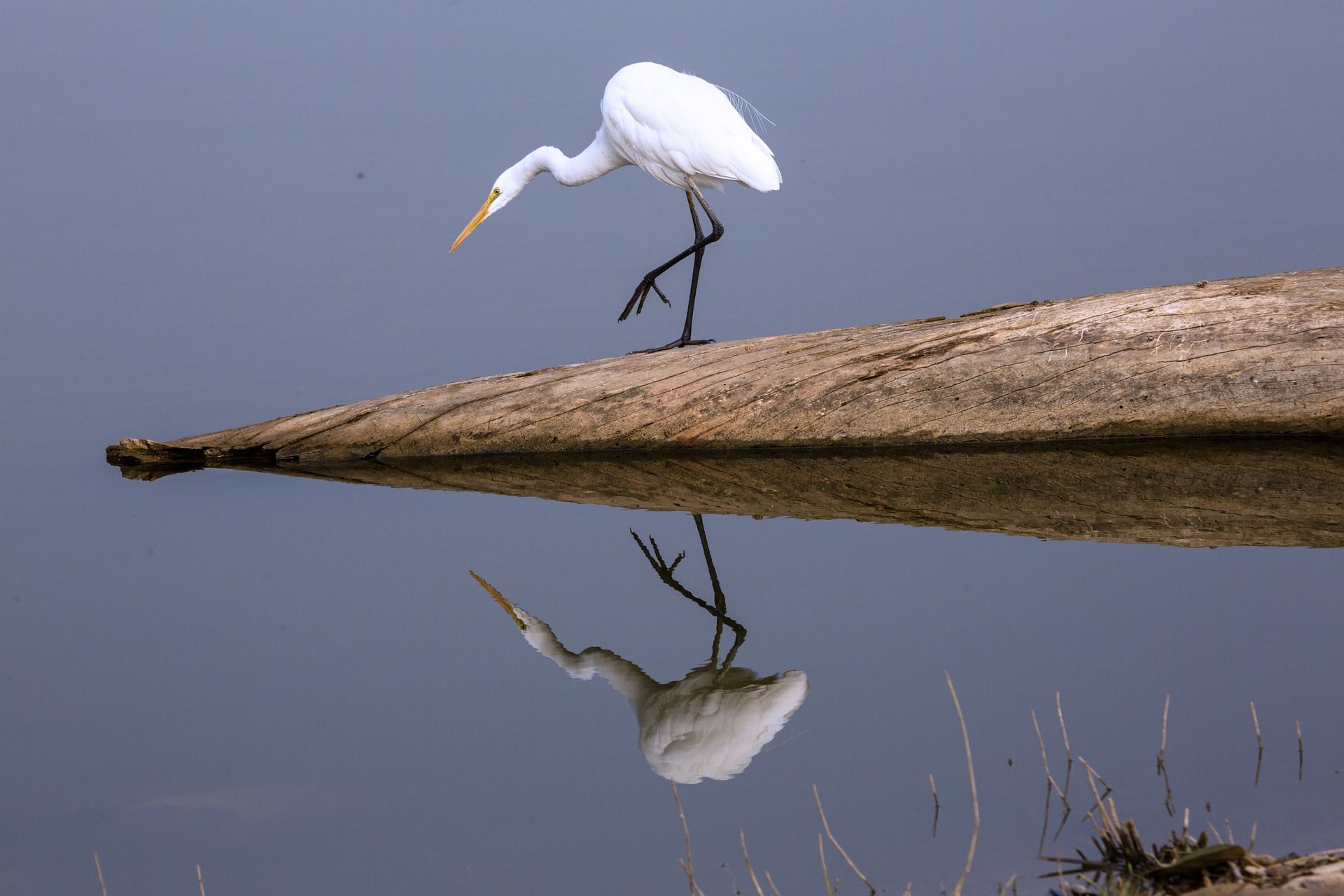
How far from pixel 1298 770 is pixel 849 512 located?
7.06 feet

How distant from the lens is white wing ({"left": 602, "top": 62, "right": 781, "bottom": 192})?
18.2 feet

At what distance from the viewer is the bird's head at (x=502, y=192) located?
253 inches

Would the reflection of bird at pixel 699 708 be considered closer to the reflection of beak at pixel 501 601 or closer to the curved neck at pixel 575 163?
the reflection of beak at pixel 501 601

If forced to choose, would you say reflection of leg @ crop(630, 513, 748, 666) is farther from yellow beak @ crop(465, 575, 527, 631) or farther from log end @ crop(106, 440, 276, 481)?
log end @ crop(106, 440, 276, 481)

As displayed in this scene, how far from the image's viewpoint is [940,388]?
5016 millimetres

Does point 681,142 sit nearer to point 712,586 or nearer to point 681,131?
point 681,131

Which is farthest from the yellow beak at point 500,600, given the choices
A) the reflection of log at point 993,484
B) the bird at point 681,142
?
the bird at point 681,142

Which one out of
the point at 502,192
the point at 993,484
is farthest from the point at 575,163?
the point at 993,484

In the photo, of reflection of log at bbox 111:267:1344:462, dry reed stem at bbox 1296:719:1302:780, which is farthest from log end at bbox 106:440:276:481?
dry reed stem at bbox 1296:719:1302:780

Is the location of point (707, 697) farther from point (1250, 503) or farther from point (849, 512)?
point (1250, 503)

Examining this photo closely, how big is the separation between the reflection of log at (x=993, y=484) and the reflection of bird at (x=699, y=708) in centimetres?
122

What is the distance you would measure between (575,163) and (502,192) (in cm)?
40

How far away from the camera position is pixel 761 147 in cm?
566

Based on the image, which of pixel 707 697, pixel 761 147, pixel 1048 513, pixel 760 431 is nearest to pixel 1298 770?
pixel 707 697
